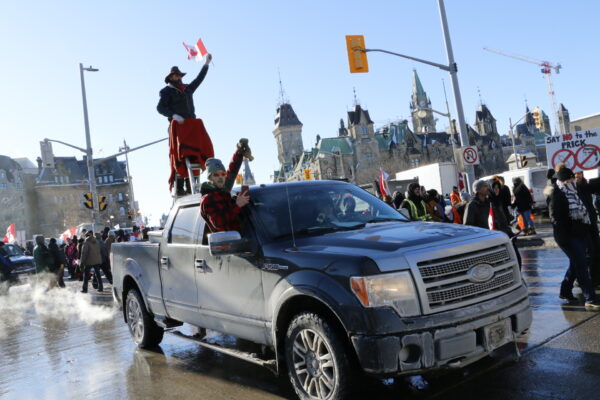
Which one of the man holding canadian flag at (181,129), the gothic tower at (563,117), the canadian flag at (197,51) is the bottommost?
the man holding canadian flag at (181,129)

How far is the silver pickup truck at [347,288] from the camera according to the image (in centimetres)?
375

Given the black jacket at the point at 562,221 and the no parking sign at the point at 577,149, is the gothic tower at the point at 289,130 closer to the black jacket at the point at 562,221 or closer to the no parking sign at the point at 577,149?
the no parking sign at the point at 577,149

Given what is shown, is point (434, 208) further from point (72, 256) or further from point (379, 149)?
point (379, 149)

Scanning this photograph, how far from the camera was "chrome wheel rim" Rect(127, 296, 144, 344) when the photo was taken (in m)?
7.09

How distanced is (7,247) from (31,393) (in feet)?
65.6

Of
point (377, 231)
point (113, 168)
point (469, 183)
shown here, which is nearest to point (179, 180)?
point (377, 231)

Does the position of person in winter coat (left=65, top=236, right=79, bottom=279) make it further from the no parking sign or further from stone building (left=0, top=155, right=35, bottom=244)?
stone building (left=0, top=155, right=35, bottom=244)

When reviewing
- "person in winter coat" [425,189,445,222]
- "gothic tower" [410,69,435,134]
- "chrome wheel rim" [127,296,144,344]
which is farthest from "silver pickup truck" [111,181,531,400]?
"gothic tower" [410,69,435,134]

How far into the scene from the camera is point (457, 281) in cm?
391

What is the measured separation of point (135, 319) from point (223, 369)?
78.9 inches

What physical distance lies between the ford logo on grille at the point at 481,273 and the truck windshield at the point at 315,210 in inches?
45.4

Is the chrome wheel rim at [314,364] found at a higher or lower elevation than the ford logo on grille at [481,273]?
lower

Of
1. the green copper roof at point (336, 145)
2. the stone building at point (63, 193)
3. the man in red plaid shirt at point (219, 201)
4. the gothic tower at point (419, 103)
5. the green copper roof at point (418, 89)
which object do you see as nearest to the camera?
the man in red plaid shirt at point (219, 201)

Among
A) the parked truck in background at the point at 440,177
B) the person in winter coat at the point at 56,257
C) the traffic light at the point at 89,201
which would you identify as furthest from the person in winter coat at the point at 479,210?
the parked truck in background at the point at 440,177
